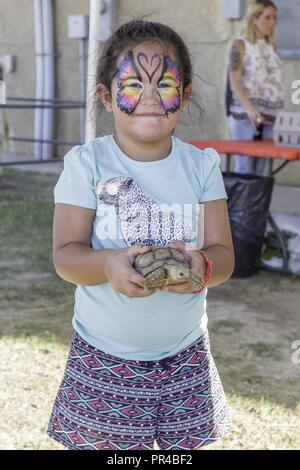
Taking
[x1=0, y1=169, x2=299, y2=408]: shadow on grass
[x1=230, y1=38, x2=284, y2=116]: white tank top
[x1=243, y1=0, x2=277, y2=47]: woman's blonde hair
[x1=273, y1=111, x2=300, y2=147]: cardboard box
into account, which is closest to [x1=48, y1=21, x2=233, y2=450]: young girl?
[x1=0, y1=169, x2=299, y2=408]: shadow on grass

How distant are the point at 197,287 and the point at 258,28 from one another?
4701 millimetres

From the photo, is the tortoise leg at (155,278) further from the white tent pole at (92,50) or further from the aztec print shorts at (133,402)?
the white tent pole at (92,50)

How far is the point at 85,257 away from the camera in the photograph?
5.49 feet

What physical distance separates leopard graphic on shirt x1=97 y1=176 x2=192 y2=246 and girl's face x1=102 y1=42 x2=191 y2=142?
0.12 m

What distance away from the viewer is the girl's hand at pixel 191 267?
1.56 metres

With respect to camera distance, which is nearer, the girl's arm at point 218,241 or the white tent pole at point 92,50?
the girl's arm at point 218,241

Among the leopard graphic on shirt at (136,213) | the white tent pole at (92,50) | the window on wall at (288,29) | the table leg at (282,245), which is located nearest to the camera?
the leopard graphic on shirt at (136,213)

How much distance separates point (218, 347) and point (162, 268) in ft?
8.16

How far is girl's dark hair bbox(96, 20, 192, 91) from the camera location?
1801mm

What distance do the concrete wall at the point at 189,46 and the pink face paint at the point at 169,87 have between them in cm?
431

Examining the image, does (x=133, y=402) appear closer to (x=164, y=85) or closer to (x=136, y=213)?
(x=136, y=213)

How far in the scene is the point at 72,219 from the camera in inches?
68.4

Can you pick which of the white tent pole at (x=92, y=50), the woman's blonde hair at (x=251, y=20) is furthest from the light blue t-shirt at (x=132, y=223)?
the woman's blonde hair at (x=251, y=20)
